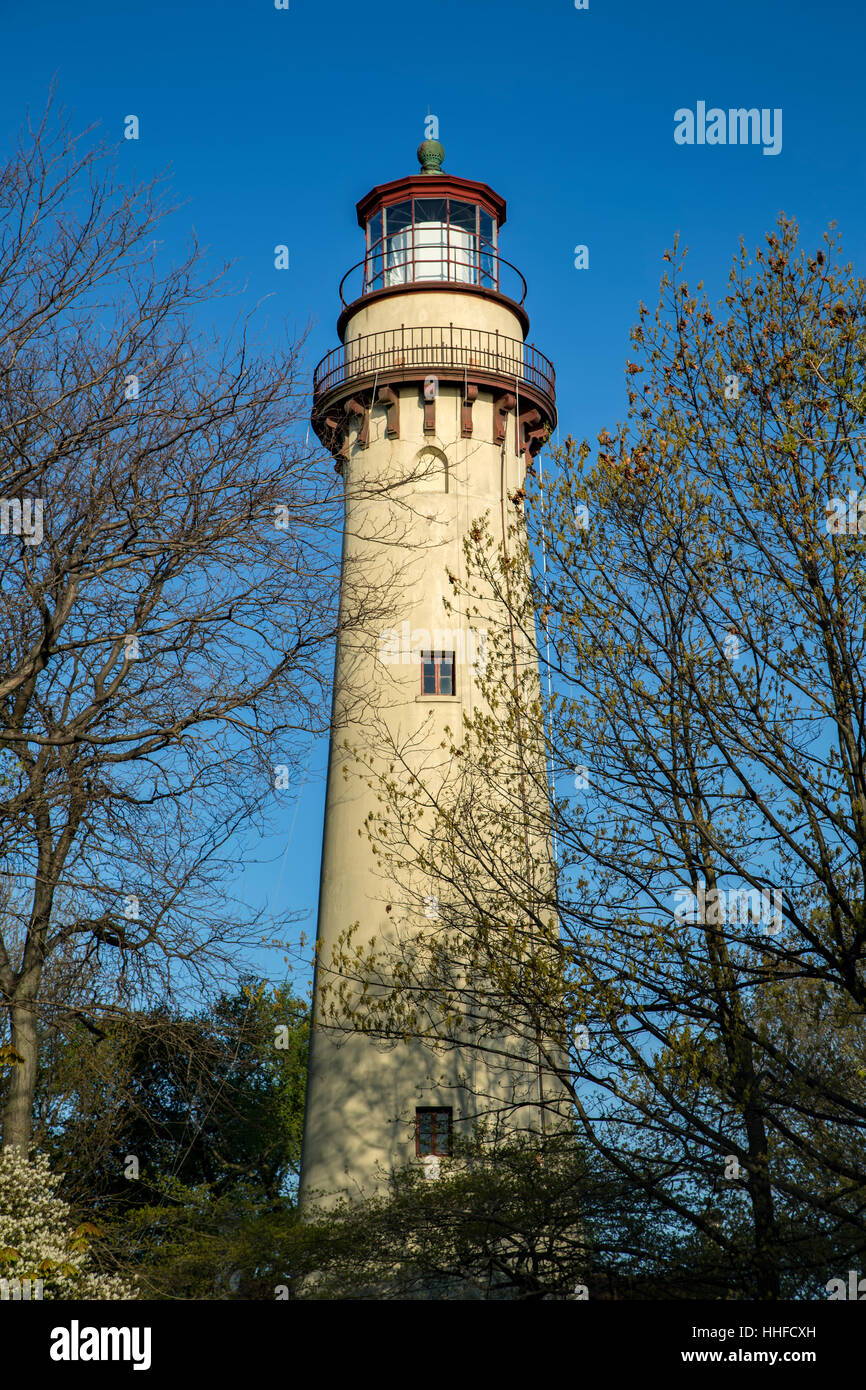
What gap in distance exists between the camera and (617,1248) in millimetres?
12094

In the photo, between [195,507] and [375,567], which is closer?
[195,507]

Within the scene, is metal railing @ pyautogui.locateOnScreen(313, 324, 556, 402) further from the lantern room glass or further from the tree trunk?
the tree trunk

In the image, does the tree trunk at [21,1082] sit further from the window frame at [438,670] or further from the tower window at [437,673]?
the tower window at [437,673]

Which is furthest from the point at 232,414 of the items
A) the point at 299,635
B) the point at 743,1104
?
the point at 743,1104

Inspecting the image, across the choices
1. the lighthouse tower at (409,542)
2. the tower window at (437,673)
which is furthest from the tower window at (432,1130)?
the tower window at (437,673)

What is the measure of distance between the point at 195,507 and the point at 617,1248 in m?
7.90

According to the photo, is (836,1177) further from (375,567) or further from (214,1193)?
(214,1193)

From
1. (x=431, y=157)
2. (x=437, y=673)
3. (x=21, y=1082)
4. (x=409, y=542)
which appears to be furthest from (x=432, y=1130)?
(x=431, y=157)

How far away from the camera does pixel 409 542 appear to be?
21469 mm

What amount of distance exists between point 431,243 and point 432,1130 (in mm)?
15753

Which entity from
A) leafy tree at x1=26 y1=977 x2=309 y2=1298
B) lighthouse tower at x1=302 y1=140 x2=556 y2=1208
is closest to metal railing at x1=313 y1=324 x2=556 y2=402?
lighthouse tower at x1=302 y1=140 x2=556 y2=1208

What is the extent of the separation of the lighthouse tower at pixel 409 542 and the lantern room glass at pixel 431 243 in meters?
0.03

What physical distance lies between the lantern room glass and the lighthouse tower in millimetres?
35

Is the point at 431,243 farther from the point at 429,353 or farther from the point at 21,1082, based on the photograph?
the point at 21,1082
